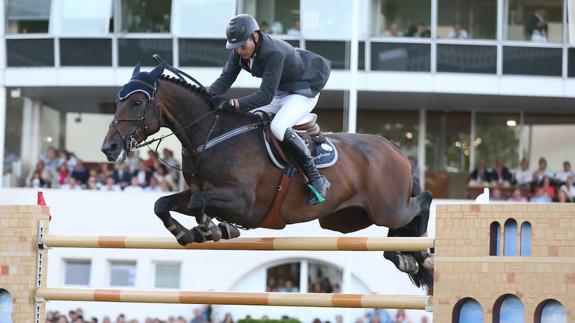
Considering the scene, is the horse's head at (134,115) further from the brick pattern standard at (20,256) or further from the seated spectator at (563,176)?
the seated spectator at (563,176)

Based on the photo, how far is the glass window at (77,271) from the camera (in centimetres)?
2306

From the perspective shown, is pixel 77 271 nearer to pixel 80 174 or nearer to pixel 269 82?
pixel 80 174

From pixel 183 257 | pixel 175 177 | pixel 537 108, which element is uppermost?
pixel 537 108

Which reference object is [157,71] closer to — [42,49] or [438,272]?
[438,272]

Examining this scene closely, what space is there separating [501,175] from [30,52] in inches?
389

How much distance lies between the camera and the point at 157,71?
948 cm

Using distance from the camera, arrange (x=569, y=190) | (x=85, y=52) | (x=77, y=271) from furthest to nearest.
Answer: (x=85, y=52) < (x=77, y=271) < (x=569, y=190)

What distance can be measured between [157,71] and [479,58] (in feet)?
50.5

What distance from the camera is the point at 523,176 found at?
22.2 meters

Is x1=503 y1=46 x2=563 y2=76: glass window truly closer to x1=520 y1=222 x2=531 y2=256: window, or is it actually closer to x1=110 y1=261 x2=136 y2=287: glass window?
x1=110 y1=261 x2=136 y2=287: glass window

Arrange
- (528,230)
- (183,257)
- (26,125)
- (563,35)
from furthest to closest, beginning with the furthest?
(26,125), (563,35), (183,257), (528,230)

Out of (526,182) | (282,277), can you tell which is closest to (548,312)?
(526,182)

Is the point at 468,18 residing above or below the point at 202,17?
above

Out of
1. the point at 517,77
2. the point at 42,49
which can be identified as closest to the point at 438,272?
the point at 517,77
